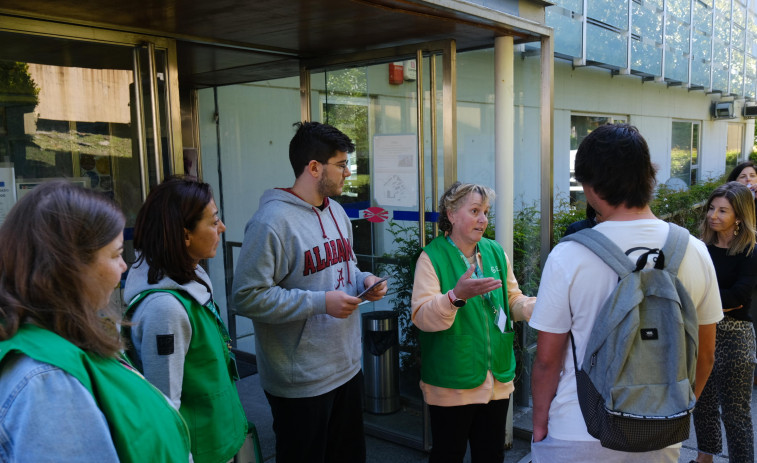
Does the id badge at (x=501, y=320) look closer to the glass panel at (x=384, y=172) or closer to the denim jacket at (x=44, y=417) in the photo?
the glass panel at (x=384, y=172)

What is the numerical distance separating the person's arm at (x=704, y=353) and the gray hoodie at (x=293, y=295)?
1.45 metres

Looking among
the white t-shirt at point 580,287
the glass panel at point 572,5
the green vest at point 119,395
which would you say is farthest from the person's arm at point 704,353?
the glass panel at point 572,5

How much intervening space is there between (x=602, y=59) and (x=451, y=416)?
29.7 feet

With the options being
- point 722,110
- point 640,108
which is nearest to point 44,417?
point 640,108

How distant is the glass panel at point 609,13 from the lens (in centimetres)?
985

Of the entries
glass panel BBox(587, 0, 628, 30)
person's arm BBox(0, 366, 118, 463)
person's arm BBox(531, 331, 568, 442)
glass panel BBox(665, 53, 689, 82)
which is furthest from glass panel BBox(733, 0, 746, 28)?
person's arm BBox(0, 366, 118, 463)

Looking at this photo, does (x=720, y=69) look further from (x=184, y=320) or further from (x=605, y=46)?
(x=184, y=320)

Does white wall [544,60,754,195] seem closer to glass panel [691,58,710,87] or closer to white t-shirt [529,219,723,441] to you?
glass panel [691,58,710,87]

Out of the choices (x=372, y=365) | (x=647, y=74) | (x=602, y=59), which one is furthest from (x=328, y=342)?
(x=647, y=74)

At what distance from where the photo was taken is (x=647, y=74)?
1231 cm

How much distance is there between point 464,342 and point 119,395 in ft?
6.38

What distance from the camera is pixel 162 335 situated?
1.87m

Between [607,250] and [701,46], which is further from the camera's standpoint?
[701,46]

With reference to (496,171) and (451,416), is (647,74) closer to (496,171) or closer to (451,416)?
(496,171)
